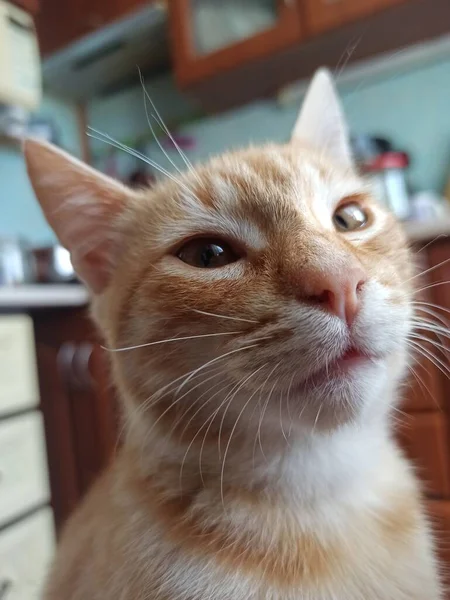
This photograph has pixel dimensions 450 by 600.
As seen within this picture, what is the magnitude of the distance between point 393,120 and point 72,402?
58.0 inches

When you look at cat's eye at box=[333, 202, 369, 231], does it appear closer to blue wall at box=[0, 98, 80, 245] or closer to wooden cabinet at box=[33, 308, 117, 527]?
wooden cabinet at box=[33, 308, 117, 527]

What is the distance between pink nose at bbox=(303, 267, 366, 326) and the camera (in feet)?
1.63

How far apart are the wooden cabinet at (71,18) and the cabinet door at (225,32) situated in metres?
0.29

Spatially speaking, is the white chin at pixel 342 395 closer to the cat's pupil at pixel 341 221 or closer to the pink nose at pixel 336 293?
the pink nose at pixel 336 293

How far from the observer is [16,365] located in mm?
1409

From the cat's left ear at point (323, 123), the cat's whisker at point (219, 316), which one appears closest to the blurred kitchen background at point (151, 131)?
the cat's left ear at point (323, 123)

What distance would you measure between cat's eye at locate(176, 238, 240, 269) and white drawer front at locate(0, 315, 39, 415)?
886 millimetres

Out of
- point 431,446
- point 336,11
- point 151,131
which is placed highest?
point 336,11

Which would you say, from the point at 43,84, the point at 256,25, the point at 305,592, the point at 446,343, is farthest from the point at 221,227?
the point at 43,84

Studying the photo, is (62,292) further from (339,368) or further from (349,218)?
(339,368)

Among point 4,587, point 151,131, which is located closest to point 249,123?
point 151,131

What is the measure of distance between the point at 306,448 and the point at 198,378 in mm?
148

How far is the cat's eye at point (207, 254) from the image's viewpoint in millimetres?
637

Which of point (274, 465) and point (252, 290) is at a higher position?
point (252, 290)
